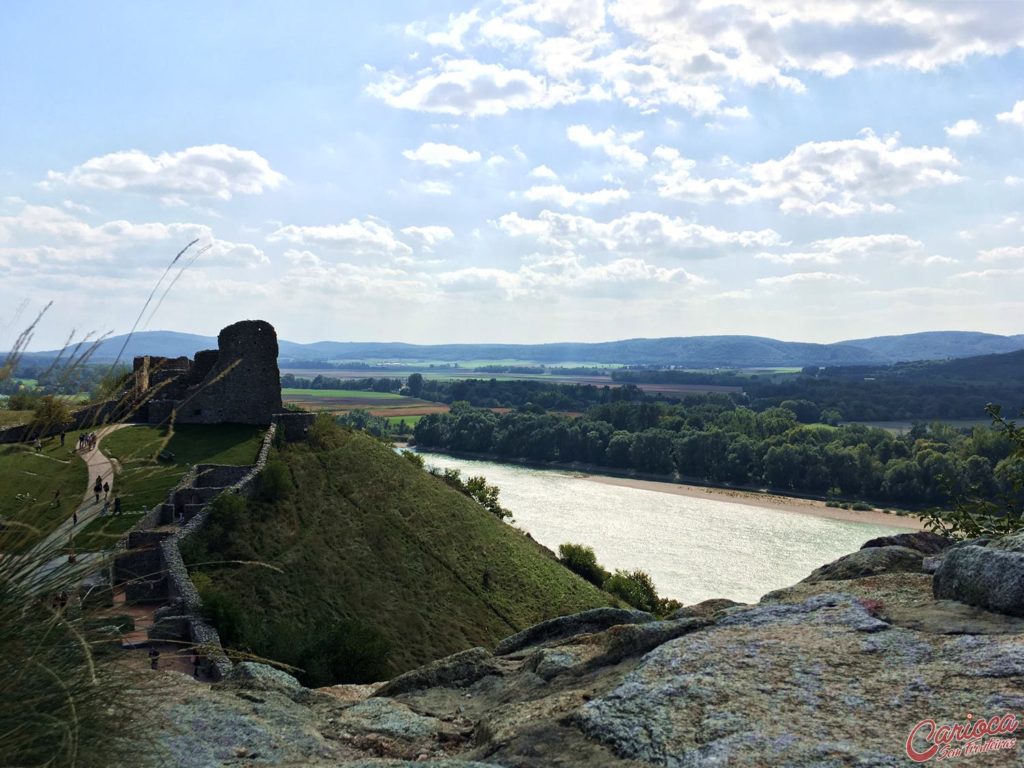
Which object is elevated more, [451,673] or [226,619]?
[451,673]

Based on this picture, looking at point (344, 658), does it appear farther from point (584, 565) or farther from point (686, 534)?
point (686, 534)

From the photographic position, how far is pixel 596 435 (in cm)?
11819

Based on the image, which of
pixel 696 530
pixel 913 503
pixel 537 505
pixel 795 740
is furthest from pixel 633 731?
pixel 913 503

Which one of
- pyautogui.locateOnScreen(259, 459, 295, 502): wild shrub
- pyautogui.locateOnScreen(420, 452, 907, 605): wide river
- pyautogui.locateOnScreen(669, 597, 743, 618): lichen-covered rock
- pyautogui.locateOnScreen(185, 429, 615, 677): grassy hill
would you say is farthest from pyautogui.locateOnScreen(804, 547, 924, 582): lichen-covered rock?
pyautogui.locateOnScreen(420, 452, 907, 605): wide river

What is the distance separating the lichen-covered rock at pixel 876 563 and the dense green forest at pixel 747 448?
7747 centimetres

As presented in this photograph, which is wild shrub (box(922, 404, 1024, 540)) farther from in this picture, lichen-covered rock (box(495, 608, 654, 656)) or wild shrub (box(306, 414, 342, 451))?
wild shrub (box(306, 414, 342, 451))

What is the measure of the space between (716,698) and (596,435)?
4494 inches

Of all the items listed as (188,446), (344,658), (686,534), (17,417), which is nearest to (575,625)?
(344,658)

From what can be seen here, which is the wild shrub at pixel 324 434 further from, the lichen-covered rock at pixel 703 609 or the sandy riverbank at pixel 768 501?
the sandy riverbank at pixel 768 501

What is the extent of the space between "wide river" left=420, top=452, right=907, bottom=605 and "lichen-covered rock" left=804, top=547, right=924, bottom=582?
3936cm

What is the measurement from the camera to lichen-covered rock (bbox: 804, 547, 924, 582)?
25.2ft

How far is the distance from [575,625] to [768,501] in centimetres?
8664

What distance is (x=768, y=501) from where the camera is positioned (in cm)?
8900

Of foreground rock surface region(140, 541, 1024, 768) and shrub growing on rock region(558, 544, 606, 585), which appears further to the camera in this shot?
shrub growing on rock region(558, 544, 606, 585)
